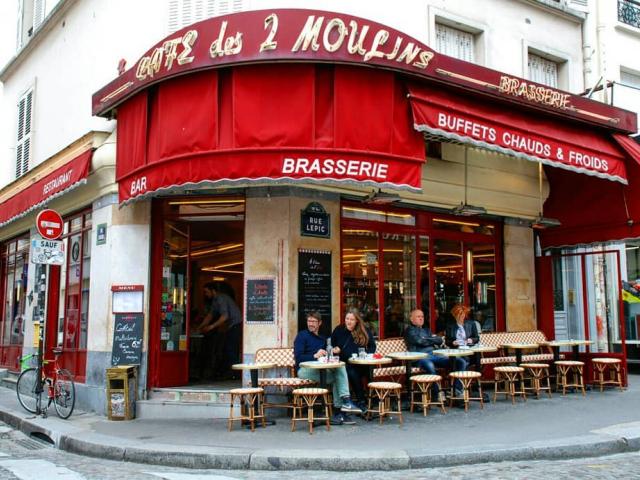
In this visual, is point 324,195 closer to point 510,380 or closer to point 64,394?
point 510,380

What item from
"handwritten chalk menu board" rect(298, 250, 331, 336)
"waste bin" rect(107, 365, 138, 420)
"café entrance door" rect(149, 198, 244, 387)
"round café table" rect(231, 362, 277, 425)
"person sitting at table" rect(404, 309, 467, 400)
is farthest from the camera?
"person sitting at table" rect(404, 309, 467, 400)

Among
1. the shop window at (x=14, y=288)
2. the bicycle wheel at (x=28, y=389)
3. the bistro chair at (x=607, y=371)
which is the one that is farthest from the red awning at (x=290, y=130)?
the shop window at (x=14, y=288)

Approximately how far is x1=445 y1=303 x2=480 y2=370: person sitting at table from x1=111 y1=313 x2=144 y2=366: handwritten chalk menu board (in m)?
5.10

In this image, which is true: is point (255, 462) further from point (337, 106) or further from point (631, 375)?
point (631, 375)

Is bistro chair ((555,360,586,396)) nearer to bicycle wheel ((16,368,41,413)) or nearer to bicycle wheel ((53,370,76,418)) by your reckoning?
bicycle wheel ((53,370,76,418))

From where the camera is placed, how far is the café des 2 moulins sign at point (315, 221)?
1034 cm

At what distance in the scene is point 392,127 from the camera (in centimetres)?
909

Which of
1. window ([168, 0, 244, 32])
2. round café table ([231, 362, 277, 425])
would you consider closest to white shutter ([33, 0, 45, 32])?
window ([168, 0, 244, 32])

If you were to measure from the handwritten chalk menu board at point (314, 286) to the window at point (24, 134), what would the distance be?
8.68 meters

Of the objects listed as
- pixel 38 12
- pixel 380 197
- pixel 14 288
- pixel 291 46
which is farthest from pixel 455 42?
pixel 14 288

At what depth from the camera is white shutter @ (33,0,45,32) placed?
1564 centimetres

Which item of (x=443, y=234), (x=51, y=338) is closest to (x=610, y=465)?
(x=443, y=234)

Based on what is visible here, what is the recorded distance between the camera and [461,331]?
1145 centimetres

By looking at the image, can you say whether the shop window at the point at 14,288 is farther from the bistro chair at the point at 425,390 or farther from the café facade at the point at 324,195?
the bistro chair at the point at 425,390
